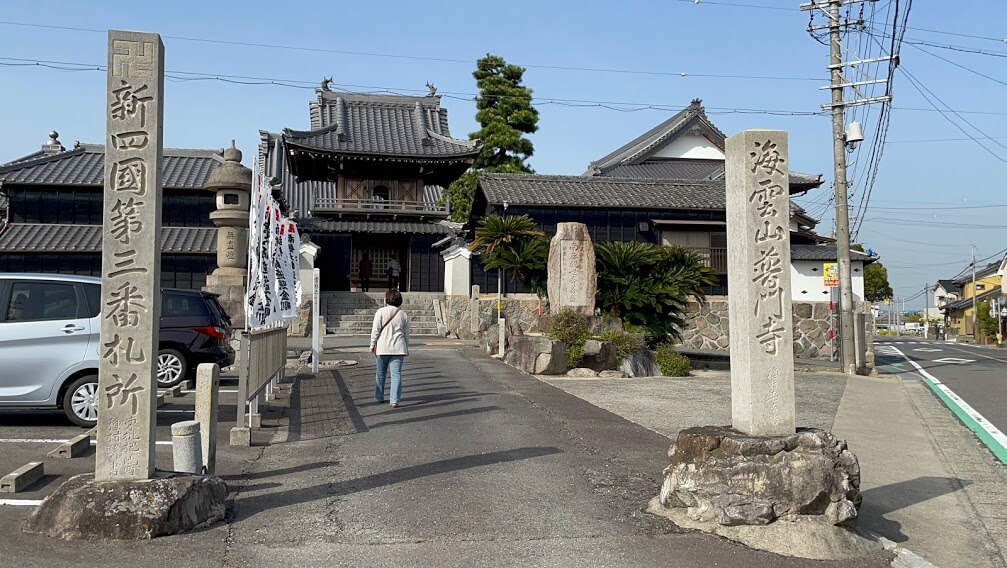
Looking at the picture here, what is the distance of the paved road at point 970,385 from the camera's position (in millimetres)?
10758

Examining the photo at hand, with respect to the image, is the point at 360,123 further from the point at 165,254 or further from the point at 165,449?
the point at 165,449

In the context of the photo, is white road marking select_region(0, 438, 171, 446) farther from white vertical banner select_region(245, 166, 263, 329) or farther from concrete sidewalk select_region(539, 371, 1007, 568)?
concrete sidewalk select_region(539, 371, 1007, 568)

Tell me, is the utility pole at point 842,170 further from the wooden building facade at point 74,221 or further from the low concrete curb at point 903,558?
the wooden building facade at point 74,221

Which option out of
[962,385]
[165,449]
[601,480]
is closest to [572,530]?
[601,480]

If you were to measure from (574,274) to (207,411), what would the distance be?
35.3 feet

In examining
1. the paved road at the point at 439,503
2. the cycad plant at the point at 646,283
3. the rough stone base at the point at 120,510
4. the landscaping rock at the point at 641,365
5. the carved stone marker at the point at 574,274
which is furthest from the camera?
the cycad plant at the point at 646,283

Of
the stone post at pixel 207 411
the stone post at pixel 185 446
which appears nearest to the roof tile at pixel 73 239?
the stone post at pixel 207 411

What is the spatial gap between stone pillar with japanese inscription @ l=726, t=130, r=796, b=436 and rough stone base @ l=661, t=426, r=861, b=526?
0.98ft

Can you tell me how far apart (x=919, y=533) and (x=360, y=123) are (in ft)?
102

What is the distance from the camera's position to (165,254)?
28750 mm

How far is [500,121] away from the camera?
34656 mm

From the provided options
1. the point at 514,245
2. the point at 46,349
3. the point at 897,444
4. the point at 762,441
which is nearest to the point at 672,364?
the point at 514,245

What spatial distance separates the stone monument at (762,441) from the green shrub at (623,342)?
9.89 meters

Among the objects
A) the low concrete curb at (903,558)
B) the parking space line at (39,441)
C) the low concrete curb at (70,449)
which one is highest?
the low concrete curb at (70,449)
